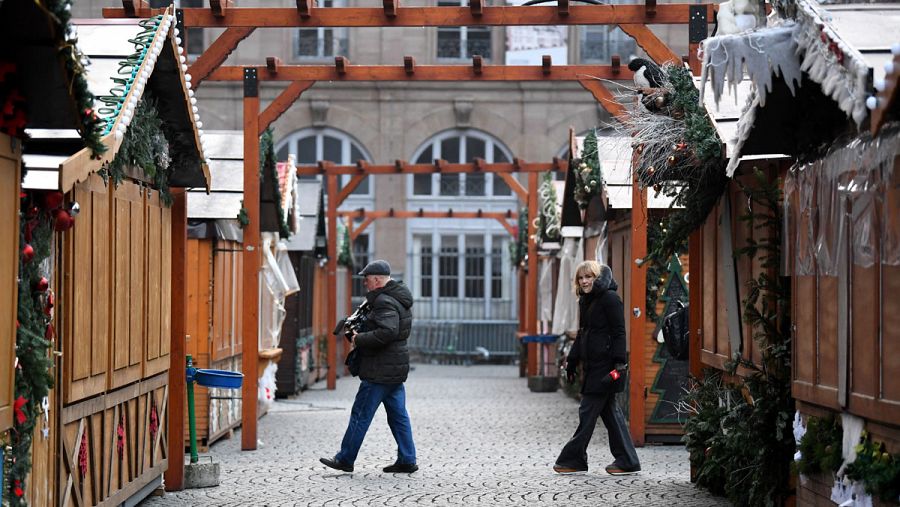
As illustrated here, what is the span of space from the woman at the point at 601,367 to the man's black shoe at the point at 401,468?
51.2 inches

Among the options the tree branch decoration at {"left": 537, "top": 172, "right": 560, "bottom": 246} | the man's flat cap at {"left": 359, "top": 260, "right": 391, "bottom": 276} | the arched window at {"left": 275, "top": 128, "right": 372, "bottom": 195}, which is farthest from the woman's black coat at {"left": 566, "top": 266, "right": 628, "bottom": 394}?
the arched window at {"left": 275, "top": 128, "right": 372, "bottom": 195}

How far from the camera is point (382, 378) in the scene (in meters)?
12.6

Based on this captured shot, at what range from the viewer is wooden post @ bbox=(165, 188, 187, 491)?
1159 centimetres

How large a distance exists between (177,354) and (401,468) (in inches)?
91.1

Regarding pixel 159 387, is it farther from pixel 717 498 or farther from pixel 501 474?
pixel 717 498

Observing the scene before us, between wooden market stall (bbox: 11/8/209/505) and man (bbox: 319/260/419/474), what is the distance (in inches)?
64.2

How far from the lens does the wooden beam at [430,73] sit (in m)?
14.6

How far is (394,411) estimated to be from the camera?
12688 mm

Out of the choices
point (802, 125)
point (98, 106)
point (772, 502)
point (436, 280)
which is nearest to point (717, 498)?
point (772, 502)

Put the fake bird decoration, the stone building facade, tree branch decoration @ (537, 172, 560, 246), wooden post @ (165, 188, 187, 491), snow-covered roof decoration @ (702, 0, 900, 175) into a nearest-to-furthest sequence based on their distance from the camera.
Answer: snow-covered roof decoration @ (702, 0, 900, 175)
the fake bird decoration
wooden post @ (165, 188, 187, 491)
tree branch decoration @ (537, 172, 560, 246)
the stone building facade

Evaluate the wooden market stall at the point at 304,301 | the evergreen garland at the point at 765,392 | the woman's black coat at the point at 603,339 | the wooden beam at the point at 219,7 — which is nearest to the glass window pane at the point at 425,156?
the wooden market stall at the point at 304,301

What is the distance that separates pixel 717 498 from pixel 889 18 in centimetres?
445

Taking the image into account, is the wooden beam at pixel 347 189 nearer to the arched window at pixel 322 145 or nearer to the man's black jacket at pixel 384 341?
the man's black jacket at pixel 384 341

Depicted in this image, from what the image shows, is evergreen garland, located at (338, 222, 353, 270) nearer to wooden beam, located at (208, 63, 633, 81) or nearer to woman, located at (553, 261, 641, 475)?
wooden beam, located at (208, 63, 633, 81)
